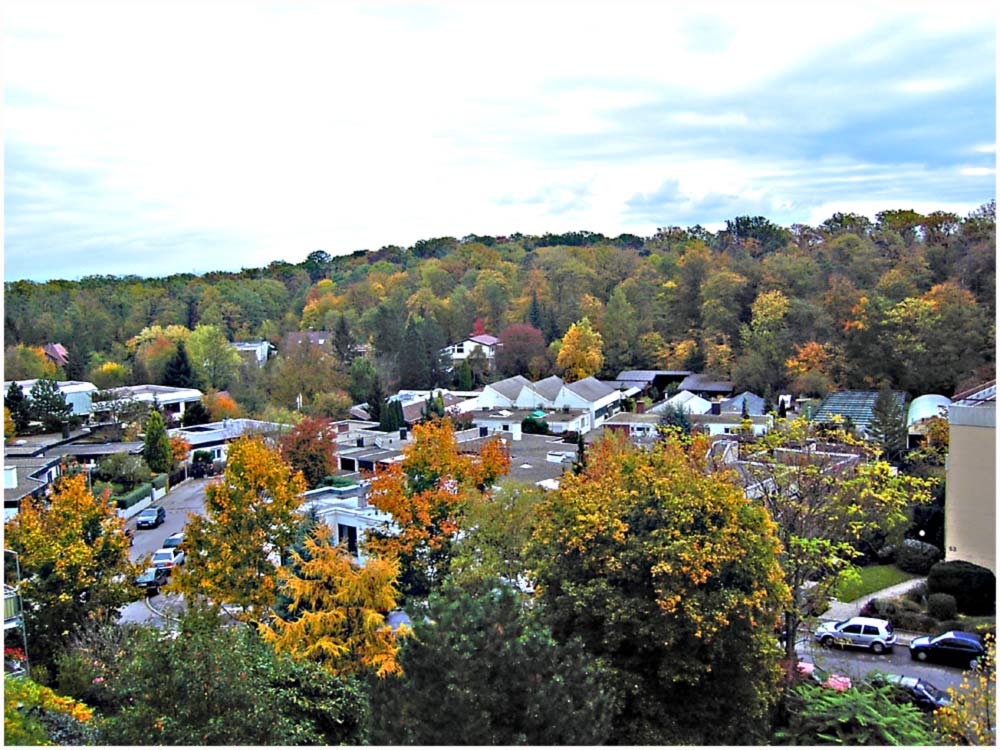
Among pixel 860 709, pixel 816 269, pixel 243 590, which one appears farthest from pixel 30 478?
pixel 816 269

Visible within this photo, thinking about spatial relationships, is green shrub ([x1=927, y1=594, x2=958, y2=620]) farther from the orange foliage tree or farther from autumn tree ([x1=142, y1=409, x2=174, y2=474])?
autumn tree ([x1=142, y1=409, x2=174, y2=474])

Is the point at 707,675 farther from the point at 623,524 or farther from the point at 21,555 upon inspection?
the point at 21,555

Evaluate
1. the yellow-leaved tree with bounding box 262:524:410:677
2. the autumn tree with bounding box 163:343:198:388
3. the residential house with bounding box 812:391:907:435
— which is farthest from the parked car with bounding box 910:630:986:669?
the autumn tree with bounding box 163:343:198:388

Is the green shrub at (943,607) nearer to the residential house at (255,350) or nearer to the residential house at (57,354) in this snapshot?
the residential house at (255,350)

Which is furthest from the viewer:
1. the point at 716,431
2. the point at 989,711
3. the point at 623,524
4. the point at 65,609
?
the point at 716,431

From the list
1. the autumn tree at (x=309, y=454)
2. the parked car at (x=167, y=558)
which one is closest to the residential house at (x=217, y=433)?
the autumn tree at (x=309, y=454)

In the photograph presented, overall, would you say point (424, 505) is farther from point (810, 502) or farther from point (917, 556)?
point (917, 556)

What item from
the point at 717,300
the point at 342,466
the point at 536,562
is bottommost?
the point at 342,466
